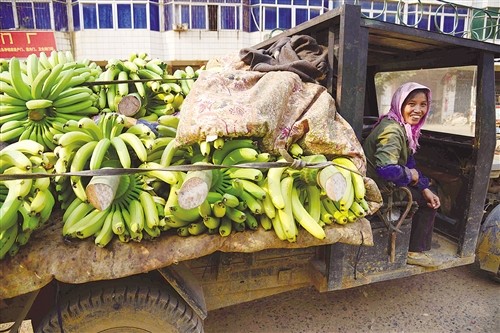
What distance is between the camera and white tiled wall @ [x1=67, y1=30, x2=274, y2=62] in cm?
1332

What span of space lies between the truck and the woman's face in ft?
1.37

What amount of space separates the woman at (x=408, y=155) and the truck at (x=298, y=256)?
0.25m

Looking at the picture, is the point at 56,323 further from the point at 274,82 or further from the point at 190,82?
the point at 190,82

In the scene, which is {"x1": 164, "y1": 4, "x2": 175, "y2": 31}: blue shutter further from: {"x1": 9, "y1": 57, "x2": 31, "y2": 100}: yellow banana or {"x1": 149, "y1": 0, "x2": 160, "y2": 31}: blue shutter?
{"x1": 9, "y1": 57, "x2": 31, "y2": 100}: yellow banana

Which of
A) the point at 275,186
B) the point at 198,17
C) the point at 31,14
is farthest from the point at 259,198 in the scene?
the point at 31,14

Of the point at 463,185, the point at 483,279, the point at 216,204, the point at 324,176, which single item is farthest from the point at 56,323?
the point at 483,279

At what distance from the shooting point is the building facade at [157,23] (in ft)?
42.5

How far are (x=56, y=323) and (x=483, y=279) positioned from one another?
4.34 m

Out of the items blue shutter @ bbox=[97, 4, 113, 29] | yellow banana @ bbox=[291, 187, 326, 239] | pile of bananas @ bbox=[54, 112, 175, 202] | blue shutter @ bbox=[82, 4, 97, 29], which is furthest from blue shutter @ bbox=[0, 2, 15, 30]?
yellow banana @ bbox=[291, 187, 326, 239]

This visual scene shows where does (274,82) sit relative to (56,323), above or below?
above

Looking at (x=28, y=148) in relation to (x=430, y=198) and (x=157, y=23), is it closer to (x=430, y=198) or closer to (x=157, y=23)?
(x=430, y=198)

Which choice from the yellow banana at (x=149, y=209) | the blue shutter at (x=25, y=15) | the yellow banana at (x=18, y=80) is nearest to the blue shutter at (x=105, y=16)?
the blue shutter at (x=25, y=15)

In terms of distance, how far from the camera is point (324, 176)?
2068 millimetres

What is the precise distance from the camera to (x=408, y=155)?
3.25 metres
